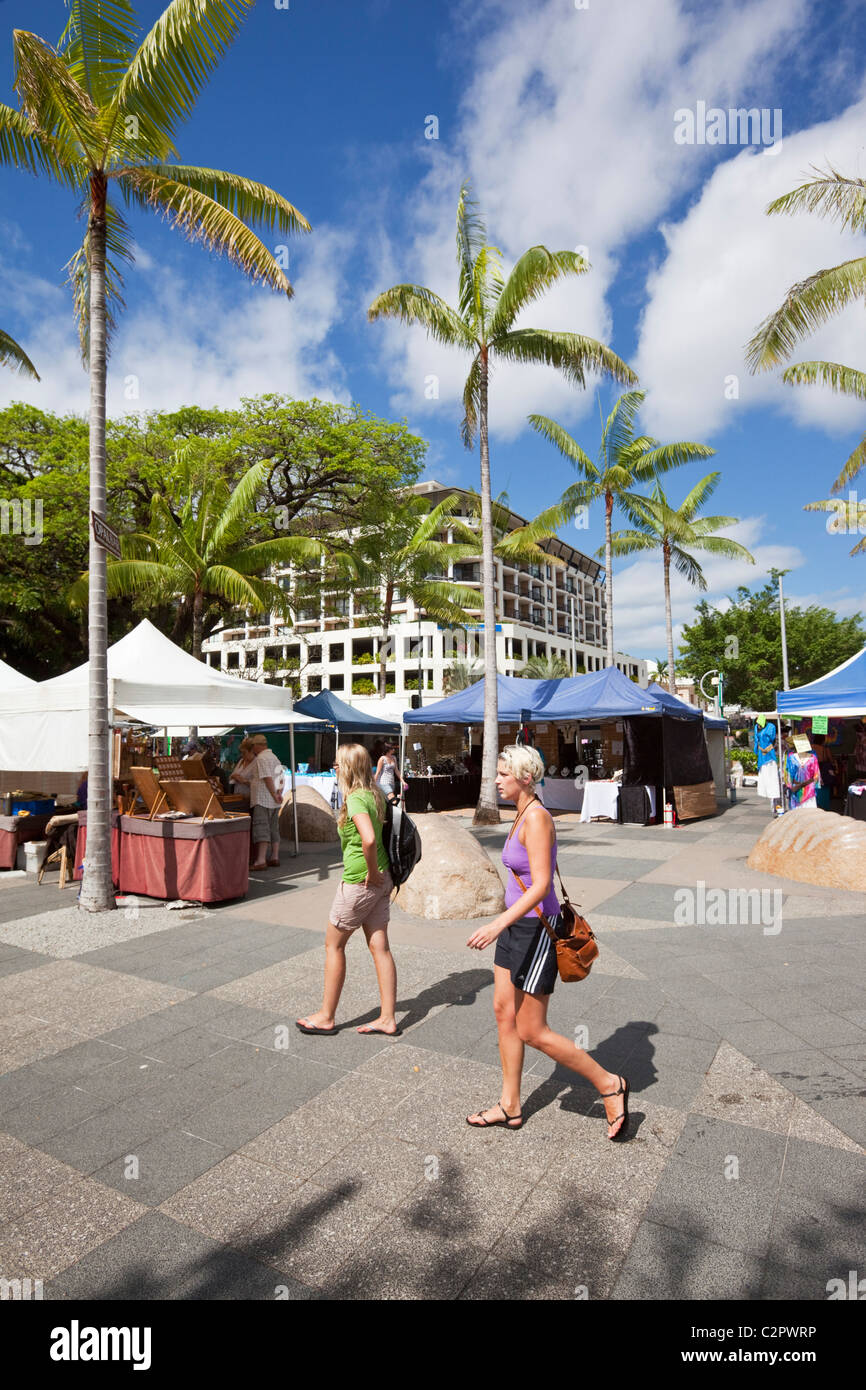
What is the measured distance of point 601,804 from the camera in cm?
1694

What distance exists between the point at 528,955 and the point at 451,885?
182 inches

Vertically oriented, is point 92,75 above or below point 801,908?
above

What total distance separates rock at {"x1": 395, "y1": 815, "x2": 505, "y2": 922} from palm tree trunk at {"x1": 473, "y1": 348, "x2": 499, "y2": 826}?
6482 millimetres

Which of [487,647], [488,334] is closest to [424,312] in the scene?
[488,334]

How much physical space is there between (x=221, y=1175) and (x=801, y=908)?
271 inches

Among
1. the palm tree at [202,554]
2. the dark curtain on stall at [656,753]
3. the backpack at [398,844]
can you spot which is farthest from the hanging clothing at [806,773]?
the palm tree at [202,554]

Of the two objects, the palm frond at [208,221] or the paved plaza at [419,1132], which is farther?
the palm frond at [208,221]

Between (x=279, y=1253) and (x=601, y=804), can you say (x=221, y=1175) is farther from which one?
(x=601, y=804)

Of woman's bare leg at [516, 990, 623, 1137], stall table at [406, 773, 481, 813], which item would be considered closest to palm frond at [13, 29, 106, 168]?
woman's bare leg at [516, 990, 623, 1137]

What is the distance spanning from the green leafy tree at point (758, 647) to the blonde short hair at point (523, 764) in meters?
40.3

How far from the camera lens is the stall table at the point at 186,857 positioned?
8.06 meters

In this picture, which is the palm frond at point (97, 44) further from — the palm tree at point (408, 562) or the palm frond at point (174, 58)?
the palm tree at point (408, 562)
